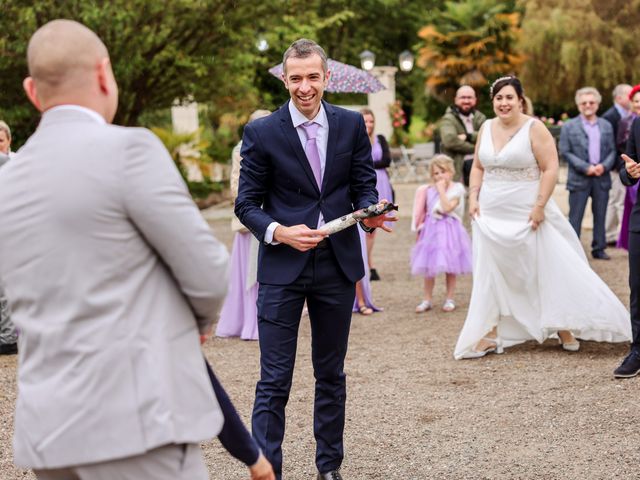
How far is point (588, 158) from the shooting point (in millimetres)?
12555

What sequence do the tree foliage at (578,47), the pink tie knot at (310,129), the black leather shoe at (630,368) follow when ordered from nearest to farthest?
1. the pink tie knot at (310,129)
2. the black leather shoe at (630,368)
3. the tree foliage at (578,47)

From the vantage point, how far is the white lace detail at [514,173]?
7527 millimetres

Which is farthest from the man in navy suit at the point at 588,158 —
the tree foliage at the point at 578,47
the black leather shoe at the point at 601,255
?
the tree foliage at the point at 578,47

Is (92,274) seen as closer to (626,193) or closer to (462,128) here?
(462,128)

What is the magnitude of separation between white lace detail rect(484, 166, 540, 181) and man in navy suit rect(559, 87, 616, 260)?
199 inches

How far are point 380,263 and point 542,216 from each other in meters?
6.21

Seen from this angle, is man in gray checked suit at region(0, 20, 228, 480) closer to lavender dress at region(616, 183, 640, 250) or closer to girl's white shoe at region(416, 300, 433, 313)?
girl's white shoe at region(416, 300, 433, 313)

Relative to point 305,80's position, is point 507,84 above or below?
below

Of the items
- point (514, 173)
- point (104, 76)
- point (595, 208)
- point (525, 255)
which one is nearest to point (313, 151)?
point (104, 76)

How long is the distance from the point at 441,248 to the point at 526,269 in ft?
7.60

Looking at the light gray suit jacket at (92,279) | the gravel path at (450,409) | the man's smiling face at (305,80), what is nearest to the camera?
the light gray suit jacket at (92,279)

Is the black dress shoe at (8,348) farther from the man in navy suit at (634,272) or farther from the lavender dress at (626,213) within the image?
the lavender dress at (626,213)

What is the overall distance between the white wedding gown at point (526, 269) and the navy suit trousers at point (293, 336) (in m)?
3.15

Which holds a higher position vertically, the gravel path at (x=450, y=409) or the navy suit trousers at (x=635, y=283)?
the navy suit trousers at (x=635, y=283)
